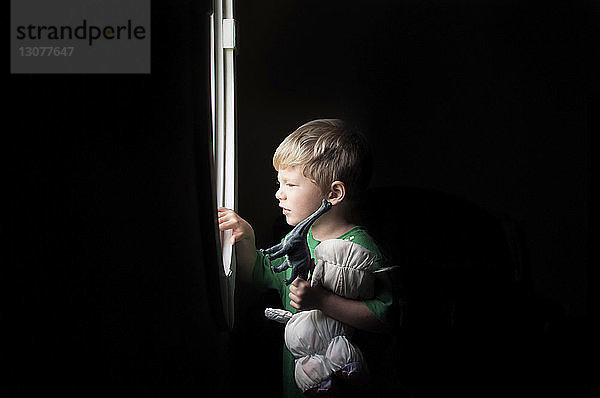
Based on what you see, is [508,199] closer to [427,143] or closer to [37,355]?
[427,143]

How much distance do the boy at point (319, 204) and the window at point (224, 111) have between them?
0.04 meters

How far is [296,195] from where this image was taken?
1.01m

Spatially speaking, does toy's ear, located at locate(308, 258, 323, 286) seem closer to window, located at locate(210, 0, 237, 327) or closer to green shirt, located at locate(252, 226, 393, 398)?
green shirt, located at locate(252, 226, 393, 398)

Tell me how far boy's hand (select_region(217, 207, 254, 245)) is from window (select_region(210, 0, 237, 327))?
0.01m

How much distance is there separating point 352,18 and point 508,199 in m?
0.41

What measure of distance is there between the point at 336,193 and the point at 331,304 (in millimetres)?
175

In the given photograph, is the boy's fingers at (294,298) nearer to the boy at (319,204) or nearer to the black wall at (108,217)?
the boy at (319,204)

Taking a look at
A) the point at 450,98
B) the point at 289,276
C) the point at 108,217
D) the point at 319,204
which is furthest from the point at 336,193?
the point at 108,217

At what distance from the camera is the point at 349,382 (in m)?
0.98

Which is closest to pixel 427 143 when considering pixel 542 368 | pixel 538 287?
pixel 538 287

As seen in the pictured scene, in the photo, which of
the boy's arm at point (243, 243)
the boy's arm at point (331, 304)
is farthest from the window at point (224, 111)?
the boy's arm at point (331, 304)

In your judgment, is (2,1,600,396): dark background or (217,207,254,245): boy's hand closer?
(2,1,600,396): dark background

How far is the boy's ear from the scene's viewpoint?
3.23 feet

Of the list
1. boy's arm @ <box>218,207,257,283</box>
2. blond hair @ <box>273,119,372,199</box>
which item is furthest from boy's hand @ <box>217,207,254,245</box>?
blond hair @ <box>273,119,372,199</box>
